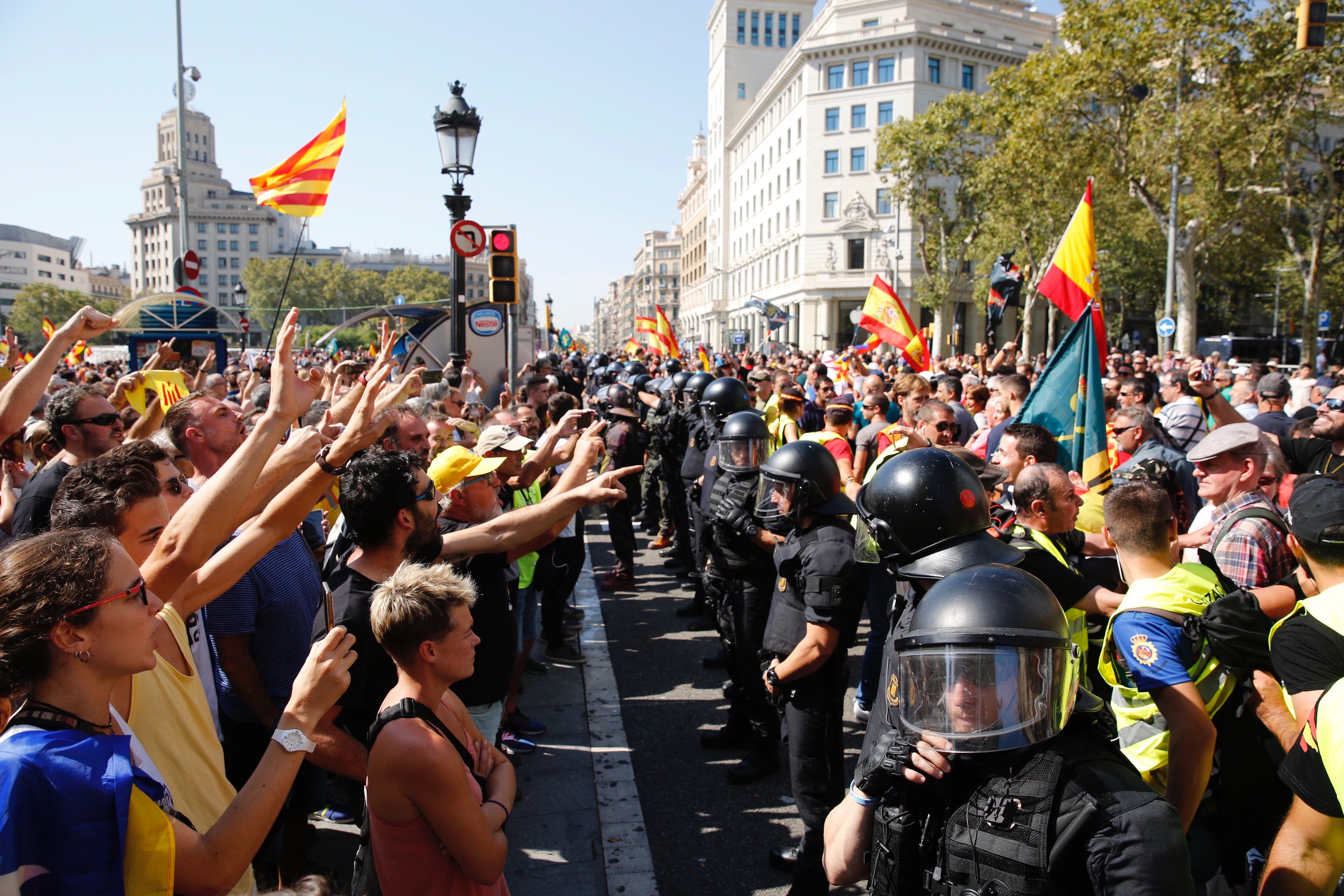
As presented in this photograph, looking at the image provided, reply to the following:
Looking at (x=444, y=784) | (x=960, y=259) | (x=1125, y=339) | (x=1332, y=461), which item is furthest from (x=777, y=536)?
(x=1125, y=339)

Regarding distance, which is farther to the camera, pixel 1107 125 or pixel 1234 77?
pixel 1107 125

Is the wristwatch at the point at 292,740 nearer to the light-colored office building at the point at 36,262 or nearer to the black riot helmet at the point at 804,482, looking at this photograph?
the black riot helmet at the point at 804,482

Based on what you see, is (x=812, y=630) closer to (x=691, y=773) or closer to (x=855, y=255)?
(x=691, y=773)

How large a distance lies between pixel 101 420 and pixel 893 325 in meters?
9.70

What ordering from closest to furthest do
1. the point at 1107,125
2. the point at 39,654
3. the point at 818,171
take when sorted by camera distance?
the point at 39,654
the point at 1107,125
the point at 818,171

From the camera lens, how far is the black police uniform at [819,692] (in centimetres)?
351

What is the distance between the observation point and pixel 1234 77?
2023 centimetres

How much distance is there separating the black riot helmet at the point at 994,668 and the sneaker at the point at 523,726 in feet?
12.7

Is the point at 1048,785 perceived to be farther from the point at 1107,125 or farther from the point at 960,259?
the point at 960,259

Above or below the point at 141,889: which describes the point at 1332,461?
above

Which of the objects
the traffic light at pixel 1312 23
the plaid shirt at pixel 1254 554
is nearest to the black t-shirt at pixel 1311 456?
the plaid shirt at pixel 1254 554

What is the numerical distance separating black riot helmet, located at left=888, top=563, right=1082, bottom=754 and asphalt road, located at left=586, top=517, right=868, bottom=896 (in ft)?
7.83

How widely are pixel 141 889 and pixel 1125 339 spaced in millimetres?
51690

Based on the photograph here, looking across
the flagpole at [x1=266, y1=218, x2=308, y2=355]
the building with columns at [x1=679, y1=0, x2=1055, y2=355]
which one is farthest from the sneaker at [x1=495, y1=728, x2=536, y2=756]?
the building with columns at [x1=679, y1=0, x2=1055, y2=355]
